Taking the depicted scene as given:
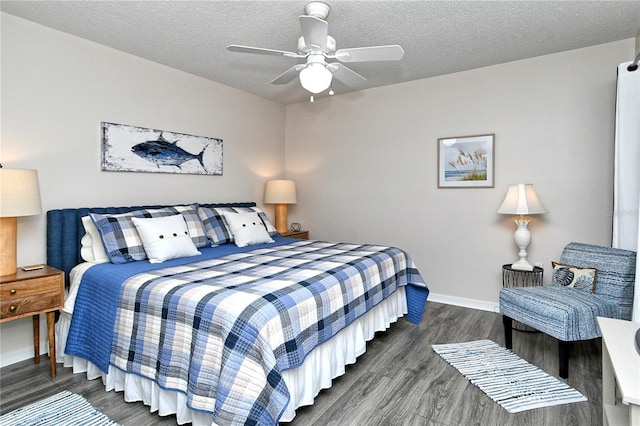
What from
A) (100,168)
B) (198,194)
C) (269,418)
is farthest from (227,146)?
(269,418)

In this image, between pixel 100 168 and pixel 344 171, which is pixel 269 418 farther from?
pixel 344 171

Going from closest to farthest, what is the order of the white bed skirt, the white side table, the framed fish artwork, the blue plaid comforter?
the white side table, the blue plaid comforter, the white bed skirt, the framed fish artwork

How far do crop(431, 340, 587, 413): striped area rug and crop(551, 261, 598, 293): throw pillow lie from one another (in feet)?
2.36

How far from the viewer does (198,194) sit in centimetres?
400

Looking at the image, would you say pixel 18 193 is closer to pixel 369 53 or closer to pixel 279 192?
pixel 369 53

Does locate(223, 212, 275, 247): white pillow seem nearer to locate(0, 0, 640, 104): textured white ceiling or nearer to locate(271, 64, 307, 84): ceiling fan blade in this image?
locate(271, 64, 307, 84): ceiling fan blade

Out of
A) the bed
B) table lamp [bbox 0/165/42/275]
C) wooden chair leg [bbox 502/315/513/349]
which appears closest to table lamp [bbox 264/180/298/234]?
the bed

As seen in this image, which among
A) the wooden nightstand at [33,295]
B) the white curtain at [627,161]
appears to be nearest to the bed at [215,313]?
the wooden nightstand at [33,295]

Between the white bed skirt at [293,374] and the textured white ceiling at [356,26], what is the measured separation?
2201 millimetres

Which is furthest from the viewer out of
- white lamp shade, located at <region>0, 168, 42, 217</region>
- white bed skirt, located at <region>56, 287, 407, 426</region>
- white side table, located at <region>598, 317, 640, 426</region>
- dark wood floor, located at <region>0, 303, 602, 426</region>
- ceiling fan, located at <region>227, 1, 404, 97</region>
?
ceiling fan, located at <region>227, 1, 404, 97</region>

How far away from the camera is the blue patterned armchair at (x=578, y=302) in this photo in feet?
7.76

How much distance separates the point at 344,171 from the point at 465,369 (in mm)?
2830

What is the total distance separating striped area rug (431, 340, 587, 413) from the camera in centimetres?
213

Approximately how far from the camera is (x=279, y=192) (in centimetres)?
465
